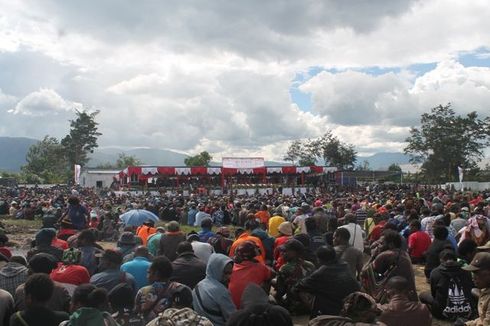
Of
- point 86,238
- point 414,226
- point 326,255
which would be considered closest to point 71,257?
point 86,238

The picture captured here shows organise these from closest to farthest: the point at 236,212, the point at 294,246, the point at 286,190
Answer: the point at 294,246 < the point at 236,212 < the point at 286,190

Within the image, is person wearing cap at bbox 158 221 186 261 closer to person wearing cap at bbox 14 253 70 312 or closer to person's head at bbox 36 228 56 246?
person's head at bbox 36 228 56 246

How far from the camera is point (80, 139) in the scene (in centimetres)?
7862

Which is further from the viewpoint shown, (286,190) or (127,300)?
(286,190)

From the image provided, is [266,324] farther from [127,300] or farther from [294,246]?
[294,246]

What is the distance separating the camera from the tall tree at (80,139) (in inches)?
3044

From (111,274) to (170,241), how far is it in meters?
2.25

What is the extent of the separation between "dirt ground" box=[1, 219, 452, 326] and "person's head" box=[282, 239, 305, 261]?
102 cm

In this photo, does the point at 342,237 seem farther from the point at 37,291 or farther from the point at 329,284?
the point at 37,291

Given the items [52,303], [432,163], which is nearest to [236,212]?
[52,303]

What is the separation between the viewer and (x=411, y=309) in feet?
Result: 13.7

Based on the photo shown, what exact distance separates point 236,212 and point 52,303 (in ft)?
47.8

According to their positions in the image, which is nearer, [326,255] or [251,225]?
[326,255]

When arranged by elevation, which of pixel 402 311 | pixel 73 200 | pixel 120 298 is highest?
pixel 73 200
